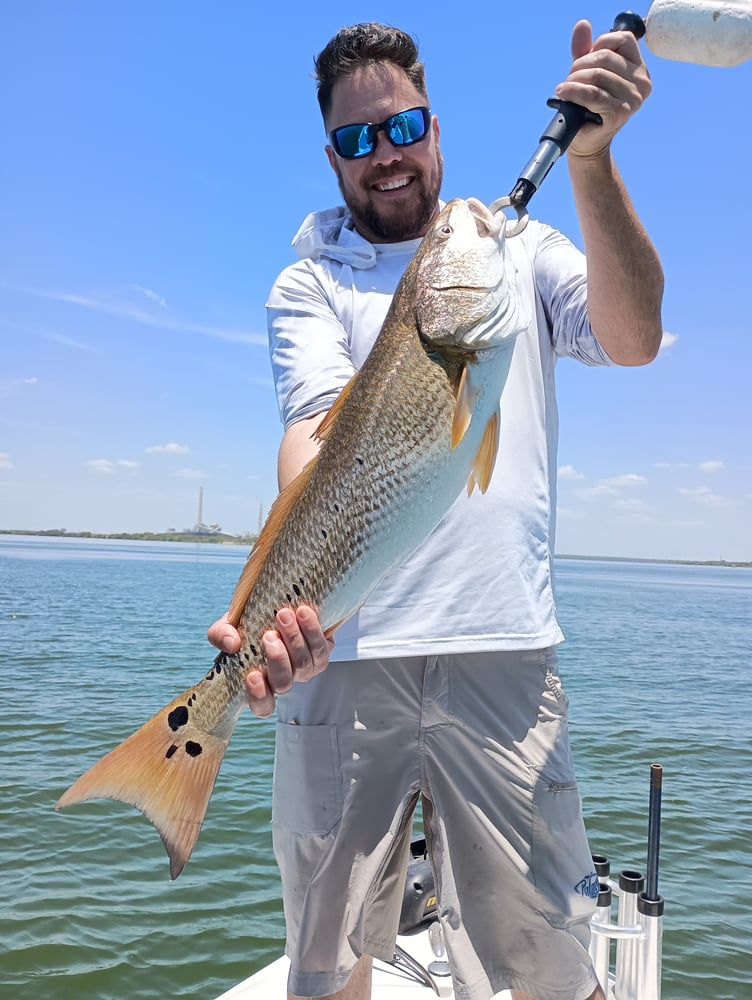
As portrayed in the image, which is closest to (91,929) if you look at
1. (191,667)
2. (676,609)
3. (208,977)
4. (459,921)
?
(208,977)

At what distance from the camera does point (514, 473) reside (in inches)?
116

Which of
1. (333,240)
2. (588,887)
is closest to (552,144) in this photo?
(333,240)

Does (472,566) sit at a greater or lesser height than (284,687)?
greater

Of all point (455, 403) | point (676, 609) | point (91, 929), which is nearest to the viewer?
point (455, 403)

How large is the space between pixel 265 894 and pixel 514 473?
6.36 meters

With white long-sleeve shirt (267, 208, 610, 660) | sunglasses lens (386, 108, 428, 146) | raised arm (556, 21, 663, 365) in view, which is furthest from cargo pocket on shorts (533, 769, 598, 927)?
sunglasses lens (386, 108, 428, 146)

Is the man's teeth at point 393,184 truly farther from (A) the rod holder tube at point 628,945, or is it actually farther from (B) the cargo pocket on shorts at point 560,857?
(A) the rod holder tube at point 628,945

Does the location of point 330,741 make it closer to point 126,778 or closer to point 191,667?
point 126,778

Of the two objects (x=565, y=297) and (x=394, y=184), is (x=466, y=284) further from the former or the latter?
(x=394, y=184)

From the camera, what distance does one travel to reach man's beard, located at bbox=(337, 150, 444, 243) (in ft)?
11.0

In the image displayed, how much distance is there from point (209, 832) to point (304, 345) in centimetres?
765

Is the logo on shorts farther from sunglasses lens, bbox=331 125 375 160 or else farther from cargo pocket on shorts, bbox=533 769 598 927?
sunglasses lens, bbox=331 125 375 160

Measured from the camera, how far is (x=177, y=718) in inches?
102

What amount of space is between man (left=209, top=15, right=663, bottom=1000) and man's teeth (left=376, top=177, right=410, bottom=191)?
596 mm
